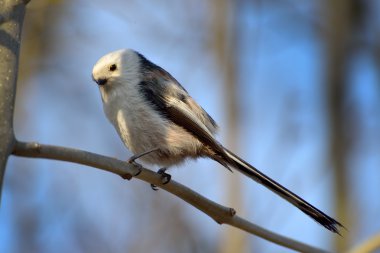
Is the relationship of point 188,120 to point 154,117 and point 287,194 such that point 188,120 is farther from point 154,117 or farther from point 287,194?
point 287,194

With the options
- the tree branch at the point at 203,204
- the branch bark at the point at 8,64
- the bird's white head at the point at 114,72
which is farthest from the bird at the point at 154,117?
the branch bark at the point at 8,64

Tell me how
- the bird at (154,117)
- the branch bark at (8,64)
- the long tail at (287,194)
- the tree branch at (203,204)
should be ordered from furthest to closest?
the bird at (154,117) → the long tail at (287,194) → the tree branch at (203,204) → the branch bark at (8,64)

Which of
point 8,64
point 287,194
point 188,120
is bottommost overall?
point 8,64

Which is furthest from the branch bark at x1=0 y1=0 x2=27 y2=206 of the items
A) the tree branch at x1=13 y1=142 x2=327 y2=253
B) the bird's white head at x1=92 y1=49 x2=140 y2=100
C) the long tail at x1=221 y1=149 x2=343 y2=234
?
the bird's white head at x1=92 y1=49 x2=140 y2=100

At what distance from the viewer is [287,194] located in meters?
2.61

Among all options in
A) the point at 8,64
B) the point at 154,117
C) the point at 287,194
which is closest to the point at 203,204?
the point at 287,194

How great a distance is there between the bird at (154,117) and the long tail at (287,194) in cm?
7

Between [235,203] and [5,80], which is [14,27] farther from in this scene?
[235,203]

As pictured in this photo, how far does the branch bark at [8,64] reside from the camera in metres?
1.45

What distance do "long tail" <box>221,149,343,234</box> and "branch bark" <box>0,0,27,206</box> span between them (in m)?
1.36

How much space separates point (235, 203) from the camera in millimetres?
5297

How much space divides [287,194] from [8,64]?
1.41 meters

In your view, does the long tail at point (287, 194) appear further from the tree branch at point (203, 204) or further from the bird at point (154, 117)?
the tree branch at point (203, 204)

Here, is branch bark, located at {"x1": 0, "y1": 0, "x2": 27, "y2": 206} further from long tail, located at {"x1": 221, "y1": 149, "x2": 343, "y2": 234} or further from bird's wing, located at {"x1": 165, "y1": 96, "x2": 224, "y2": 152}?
bird's wing, located at {"x1": 165, "y1": 96, "x2": 224, "y2": 152}
